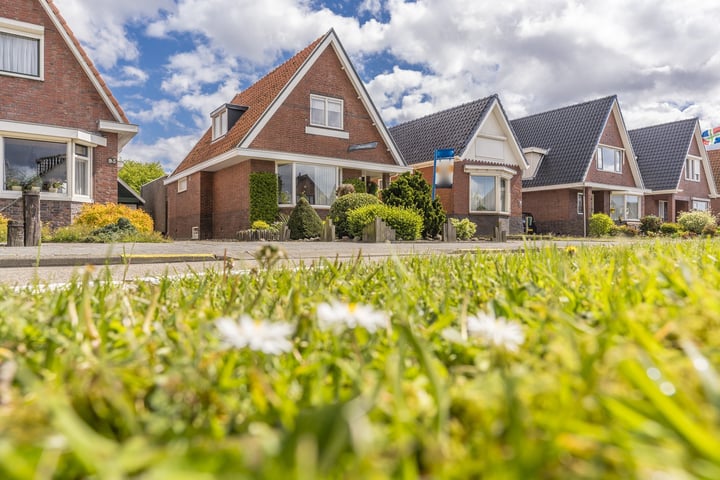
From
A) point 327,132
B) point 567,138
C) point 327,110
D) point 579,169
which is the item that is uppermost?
point 567,138

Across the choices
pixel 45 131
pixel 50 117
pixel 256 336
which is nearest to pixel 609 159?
pixel 50 117

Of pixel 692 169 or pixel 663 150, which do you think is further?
pixel 692 169

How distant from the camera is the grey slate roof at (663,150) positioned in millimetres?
30812

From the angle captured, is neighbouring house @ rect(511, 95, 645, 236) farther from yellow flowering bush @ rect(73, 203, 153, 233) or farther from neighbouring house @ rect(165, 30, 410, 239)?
yellow flowering bush @ rect(73, 203, 153, 233)

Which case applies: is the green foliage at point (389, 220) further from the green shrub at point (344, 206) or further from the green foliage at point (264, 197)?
the green foliage at point (264, 197)

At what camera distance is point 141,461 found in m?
0.52

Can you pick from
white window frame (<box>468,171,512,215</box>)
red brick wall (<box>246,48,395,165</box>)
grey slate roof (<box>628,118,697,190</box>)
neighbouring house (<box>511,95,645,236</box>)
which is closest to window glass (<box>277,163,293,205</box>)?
red brick wall (<box>246,48,395,165</box>)

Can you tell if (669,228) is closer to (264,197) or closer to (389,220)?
(389,220)

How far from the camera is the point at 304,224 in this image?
1445 centimetres

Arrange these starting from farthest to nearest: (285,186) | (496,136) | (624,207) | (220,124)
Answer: (624,207) → (496,136) → (220,124) → (285,186)

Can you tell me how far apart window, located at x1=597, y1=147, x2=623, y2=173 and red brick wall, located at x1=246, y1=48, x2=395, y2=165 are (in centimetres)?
1399

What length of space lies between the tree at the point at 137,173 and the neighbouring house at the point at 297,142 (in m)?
33.1

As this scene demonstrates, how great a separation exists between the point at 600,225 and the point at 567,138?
5293mm

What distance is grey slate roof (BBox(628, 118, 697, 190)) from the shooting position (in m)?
30.8
